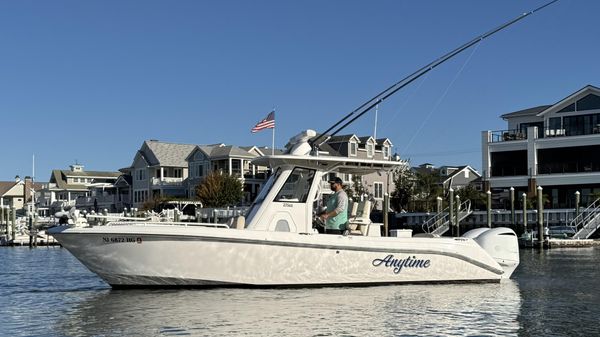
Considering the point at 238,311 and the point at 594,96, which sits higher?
the point at 594,96

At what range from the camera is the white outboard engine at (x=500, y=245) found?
1980 cm

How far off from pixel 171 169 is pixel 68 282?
71922 millimetres

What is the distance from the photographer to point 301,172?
61.2 ft

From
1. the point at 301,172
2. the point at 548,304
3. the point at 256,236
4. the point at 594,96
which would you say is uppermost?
the point at 594,96

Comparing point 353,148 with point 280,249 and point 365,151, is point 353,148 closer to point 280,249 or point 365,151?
point 365,151

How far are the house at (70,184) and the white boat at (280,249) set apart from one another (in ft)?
312

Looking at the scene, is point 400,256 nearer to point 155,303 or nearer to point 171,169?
point 155,303

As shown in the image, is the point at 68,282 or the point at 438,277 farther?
the point at 68,282

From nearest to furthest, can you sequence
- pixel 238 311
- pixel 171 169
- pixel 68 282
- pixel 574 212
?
pixel 238 311
pixel 68 282
pixel 574 212
pixel 171 169

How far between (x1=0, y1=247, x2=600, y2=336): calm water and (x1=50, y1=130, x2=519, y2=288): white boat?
334mm

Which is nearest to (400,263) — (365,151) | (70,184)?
(365,151)

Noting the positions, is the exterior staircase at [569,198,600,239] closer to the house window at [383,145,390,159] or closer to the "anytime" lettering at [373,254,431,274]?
the "anytime" lettering at [373,254,431,274]

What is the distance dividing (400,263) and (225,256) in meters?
4.09

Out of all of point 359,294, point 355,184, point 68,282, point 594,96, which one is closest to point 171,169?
point 355,184
